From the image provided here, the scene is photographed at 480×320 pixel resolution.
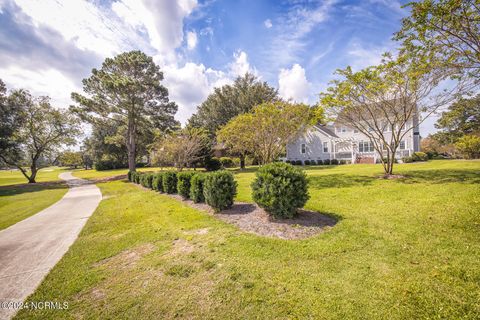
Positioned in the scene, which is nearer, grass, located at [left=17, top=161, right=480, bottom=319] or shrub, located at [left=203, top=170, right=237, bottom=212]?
grass, located at [left=17, top=161, right=480, bottom=319]

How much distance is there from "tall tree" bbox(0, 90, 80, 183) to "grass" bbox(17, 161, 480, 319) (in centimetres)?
2855

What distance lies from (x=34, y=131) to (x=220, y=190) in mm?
31588

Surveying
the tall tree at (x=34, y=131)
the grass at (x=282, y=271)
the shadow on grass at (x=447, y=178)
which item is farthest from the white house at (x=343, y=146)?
the tall tree at (x=34, y=131)

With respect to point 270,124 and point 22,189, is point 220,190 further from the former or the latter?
point 22,189

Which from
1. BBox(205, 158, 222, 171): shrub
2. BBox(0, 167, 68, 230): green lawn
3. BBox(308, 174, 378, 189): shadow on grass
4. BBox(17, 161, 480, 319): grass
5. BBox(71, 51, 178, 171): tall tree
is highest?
BBox(71, 51, 178, 171): tall tree

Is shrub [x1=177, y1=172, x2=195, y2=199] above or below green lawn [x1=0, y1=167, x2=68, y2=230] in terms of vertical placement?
above

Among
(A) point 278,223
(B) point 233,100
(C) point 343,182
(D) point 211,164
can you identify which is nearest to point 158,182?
(A) point 278,223

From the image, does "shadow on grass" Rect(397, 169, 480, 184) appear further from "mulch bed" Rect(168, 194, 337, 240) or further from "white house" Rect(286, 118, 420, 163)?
"white house" Rect(286, 118, 420, 163)

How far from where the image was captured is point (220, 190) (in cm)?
718

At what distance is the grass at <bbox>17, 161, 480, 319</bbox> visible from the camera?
261cm

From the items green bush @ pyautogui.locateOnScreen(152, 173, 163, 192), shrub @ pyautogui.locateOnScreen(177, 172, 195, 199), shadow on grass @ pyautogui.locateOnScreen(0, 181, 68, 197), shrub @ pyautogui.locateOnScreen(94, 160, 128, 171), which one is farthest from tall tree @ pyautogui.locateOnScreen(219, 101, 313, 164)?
shrub @ pyautogui.locateOnScreen(94, 160, 128, 171)

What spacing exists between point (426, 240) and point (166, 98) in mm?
26841

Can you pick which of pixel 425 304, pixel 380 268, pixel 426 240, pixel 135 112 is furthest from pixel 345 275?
pixel 135 112

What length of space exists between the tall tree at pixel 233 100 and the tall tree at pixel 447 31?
21.9m
